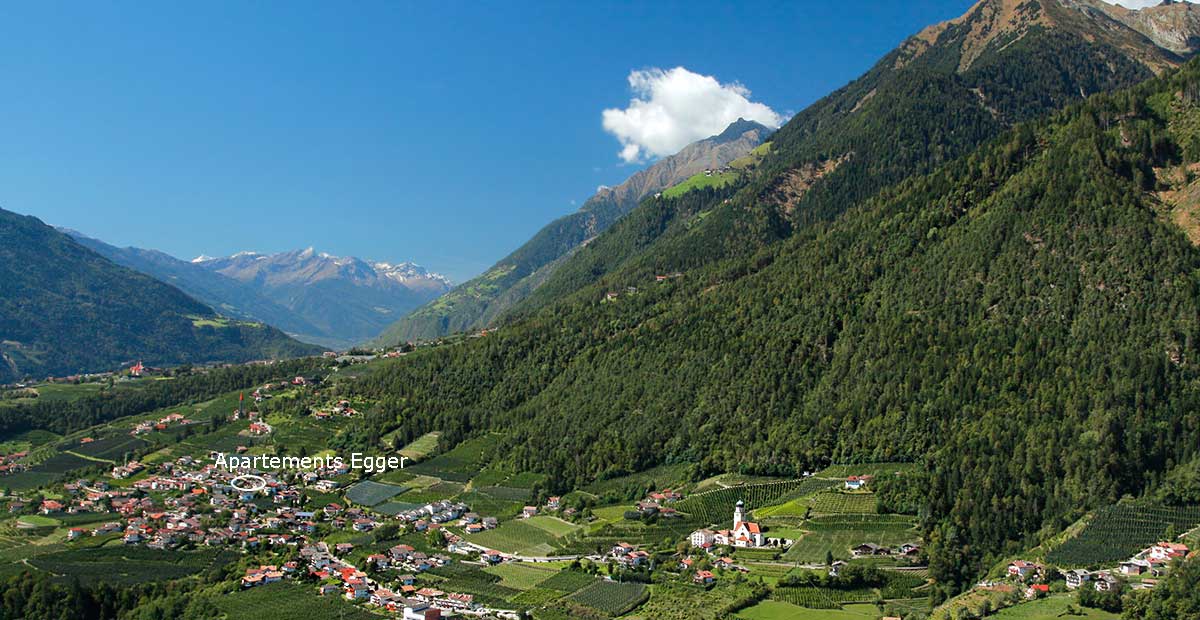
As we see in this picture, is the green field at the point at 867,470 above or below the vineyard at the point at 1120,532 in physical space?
A: above

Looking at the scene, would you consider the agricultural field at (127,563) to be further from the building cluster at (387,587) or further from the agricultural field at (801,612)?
the agricultural field at (801,612)

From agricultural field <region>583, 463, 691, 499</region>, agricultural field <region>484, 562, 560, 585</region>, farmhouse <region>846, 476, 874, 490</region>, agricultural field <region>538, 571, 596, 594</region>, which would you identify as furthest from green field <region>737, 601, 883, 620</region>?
agricultural field <region>583, 463, 691, 499</region>

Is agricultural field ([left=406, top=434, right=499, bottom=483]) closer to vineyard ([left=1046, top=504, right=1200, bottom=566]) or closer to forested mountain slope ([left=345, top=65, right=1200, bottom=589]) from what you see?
forested mountain slope ([left=345, top=65, right=1200, bottom=589])

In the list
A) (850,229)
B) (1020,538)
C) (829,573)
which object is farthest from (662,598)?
(850,229)

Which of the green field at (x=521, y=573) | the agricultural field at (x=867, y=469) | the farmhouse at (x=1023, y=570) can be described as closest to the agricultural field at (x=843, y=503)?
the agricultural field at (x=867, y=469)

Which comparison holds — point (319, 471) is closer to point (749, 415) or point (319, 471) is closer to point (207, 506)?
point (207, 506)
